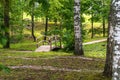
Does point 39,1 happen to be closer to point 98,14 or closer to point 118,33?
point 118,33

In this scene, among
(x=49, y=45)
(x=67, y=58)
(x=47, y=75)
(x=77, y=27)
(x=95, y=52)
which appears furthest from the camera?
(x=49, y=45)

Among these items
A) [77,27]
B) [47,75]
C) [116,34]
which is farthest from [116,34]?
[77,27]

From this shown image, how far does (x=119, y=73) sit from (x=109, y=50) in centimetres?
454

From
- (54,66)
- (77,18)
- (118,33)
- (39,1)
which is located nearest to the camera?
(118,33)

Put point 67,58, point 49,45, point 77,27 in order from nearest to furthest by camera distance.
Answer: point 67,58 < point 77,27 < point 49,45

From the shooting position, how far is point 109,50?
10516 millimetres

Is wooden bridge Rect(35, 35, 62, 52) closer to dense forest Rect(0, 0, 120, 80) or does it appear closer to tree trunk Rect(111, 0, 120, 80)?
dense forest Rect(0, 0, 120, 80)

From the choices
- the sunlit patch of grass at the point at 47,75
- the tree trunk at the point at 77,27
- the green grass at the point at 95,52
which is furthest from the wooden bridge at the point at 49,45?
the sunlit patch of grass at the point at 47,75

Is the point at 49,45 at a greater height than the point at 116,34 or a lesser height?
lesser

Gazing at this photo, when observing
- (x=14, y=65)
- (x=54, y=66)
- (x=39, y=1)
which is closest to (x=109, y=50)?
(x=39, y=1)

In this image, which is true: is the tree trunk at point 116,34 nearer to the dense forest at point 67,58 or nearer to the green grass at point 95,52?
the dense forest at point 67,58

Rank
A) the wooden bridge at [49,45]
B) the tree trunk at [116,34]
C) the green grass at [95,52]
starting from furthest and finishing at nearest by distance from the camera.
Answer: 1. the wooden bridge at [49,45]
2. the green grass at [95,52]
3. the tree trunk at [116,34]

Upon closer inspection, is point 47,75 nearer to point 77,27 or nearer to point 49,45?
point 77,27

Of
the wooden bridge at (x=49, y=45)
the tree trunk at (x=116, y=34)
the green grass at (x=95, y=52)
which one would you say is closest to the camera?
the tree trunk at (x=116, y=34)
